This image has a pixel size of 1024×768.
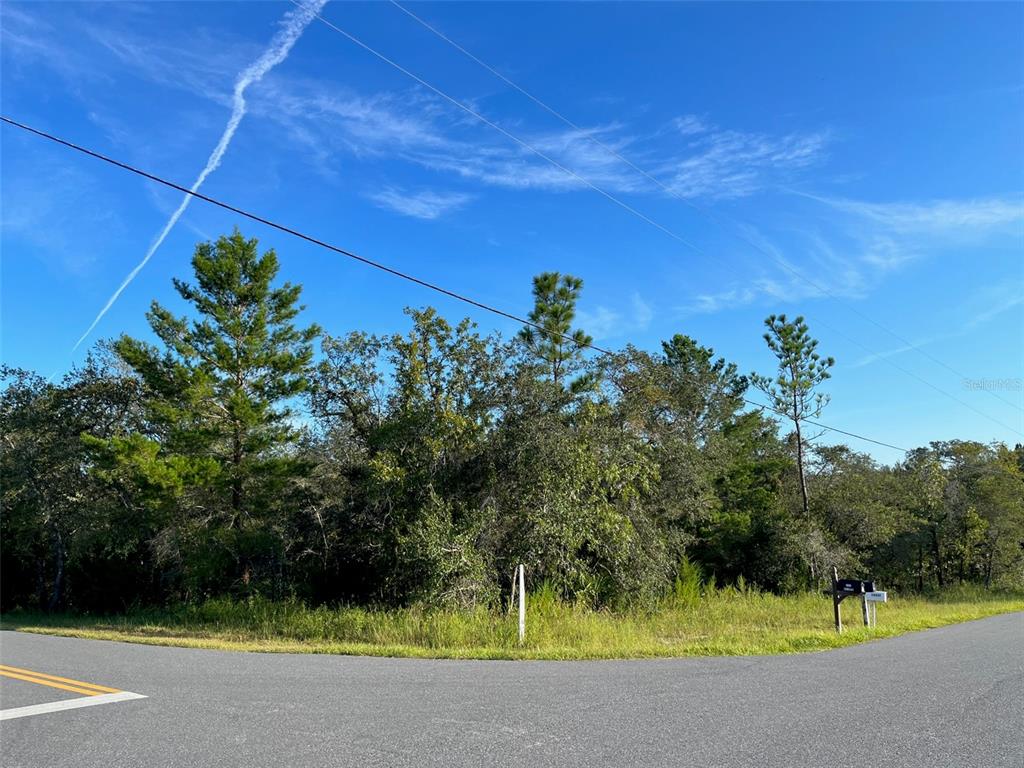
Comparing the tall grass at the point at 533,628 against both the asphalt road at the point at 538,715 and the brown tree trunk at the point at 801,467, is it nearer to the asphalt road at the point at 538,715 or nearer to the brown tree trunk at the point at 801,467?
the asphalt road at the point at 538,715

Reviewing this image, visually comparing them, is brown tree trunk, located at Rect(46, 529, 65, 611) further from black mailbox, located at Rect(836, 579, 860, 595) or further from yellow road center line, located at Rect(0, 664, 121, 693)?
black mailbox, located at Rect(836, 579, 860, 595)

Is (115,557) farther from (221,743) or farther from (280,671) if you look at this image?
(221,743)

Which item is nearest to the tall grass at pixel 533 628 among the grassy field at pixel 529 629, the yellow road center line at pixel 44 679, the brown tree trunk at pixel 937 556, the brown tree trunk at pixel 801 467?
the grassy field at pixel 529 629

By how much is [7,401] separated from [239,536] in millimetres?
15174

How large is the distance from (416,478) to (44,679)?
846 cm

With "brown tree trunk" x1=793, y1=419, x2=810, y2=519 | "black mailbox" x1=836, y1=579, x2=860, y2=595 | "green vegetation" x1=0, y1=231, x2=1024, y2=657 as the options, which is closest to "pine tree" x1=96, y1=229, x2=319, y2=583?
"green vegetation" x1=0, y1=231, x2=1024, y2=657

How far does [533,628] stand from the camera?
39.5 feet

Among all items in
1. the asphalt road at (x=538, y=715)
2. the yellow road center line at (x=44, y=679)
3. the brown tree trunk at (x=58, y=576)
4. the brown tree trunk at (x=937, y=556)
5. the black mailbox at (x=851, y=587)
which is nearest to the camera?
the asphalt road at (x=538, y=715)

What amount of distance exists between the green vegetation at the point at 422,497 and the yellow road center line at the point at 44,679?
3.96 meters

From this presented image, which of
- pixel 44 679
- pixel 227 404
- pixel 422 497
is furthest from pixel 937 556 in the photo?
pixel 44 679

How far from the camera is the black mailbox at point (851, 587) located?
14.0 metres

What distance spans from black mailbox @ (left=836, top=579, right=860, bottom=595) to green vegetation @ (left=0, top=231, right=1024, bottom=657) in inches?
53.6

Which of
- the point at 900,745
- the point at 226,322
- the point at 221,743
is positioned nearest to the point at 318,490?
the point at 226,322

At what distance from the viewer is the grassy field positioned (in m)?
10.9
